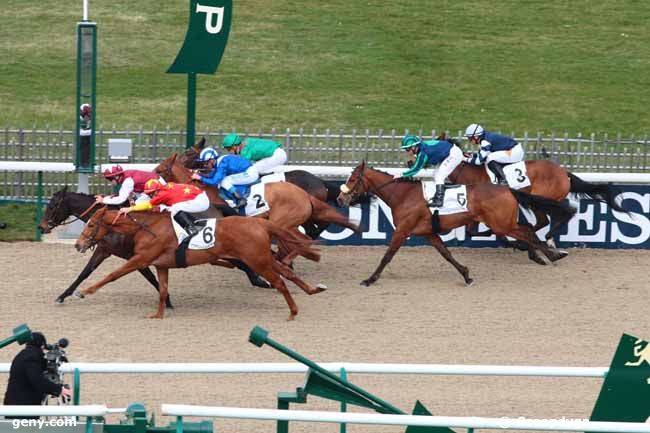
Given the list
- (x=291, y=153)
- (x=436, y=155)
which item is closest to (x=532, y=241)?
(x=436, y=155)

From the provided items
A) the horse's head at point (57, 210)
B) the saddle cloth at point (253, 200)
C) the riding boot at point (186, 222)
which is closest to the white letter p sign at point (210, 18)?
the saddle cloth at point (253, 200)

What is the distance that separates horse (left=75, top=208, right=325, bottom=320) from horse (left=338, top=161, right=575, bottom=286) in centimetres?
173

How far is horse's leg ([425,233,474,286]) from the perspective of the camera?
14.9 metres

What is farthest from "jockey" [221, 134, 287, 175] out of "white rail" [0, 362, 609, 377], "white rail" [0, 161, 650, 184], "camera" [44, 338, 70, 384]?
"white rail" [0, 362, 609, 377]

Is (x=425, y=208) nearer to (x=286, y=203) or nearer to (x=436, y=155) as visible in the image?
(x=436, y=155)

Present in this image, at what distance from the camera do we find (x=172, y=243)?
13.4 meters

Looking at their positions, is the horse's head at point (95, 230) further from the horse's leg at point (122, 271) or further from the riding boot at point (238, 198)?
the riding boot at point (238, 198)

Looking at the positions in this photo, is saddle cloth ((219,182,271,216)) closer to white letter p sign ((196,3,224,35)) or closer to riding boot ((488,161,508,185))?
white letter p sign ((196,3,224,35))

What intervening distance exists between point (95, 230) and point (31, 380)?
4.36 m

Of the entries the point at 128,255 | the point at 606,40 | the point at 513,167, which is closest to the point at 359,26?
the point at 606,40

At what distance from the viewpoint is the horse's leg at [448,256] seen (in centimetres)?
1490

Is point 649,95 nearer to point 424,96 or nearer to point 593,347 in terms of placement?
point 424,96

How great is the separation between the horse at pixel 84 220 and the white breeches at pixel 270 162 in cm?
154

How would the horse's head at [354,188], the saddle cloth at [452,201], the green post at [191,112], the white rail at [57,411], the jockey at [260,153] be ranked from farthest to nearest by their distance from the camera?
the green post at [191,112], the jockey at [260,153], the horse's head at [354,188], the saddle cloth at [452,201], the white rail at [57,411]
